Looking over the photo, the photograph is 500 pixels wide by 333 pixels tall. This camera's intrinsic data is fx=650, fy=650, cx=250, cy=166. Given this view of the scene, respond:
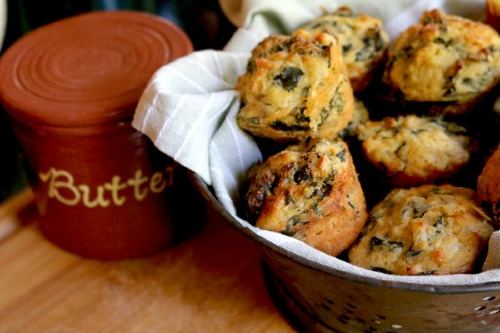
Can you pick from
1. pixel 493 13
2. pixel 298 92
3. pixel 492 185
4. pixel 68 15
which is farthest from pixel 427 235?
pixel 68 15

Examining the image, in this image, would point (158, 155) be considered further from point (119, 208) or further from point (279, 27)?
point (279, 27)

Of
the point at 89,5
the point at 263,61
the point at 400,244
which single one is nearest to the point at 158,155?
the point at 263,61

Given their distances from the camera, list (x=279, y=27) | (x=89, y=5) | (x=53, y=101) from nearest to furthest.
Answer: (x=53, y=101), (x=279, y=27), (x=89, y=5)

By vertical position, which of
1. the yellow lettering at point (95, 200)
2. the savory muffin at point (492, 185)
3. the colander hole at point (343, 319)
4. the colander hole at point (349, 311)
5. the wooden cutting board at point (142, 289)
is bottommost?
the wooden cutting board at point (142, 289)

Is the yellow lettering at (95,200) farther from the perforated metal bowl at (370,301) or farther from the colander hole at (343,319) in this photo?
the colander hole at (343,319)

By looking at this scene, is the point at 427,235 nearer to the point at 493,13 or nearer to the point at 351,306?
the point at 351,306

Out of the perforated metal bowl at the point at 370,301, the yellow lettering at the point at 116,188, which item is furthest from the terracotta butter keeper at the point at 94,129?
the perforated metal bowl at the point at 370,301
